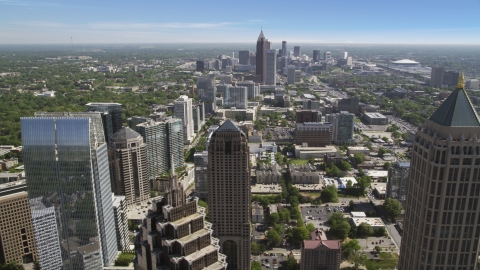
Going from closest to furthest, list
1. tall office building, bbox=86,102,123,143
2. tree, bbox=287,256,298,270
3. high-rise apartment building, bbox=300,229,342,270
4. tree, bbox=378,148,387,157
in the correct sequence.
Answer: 1. high-rise apartment building, bbox=300,229,342,270
2. tree, bbox=287,256,298,270
3. tall office building, bbox=86,102,123,143
4. tree, bbox=378,148,387,157

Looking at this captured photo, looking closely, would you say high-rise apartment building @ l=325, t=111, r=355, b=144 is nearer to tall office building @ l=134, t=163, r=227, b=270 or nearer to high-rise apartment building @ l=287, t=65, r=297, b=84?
tall office building @ l=134, t=163, r=227, b=270

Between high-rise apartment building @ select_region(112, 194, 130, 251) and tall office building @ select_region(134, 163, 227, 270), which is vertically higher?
tall office building @ select_region(134, 163, 227, 270)

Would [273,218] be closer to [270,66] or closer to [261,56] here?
[261,56]

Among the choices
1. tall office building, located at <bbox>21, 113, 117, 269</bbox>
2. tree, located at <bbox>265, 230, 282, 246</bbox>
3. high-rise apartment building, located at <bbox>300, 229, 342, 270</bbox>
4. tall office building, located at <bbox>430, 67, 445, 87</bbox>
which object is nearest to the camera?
tall office building, located at <bbox>21, 113, 117, 269</bbox>

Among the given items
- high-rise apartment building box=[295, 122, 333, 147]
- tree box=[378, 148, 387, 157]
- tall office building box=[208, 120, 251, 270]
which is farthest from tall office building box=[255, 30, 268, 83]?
tall office building box=[208, 120, 251, 270]

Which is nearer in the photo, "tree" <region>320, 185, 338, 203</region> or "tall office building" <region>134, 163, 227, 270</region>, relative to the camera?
"tall office building" <region>134, 163, 227, 270</region>

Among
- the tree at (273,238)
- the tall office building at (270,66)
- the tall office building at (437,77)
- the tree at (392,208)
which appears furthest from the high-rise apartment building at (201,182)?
the tall office building at (437,77)

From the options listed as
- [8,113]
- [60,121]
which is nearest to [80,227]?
[60,121]
